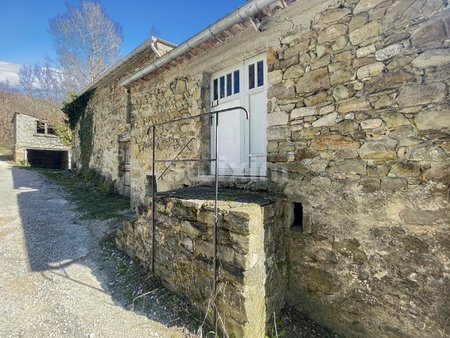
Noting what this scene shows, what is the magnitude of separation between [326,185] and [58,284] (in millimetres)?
3794

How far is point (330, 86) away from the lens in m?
2.72

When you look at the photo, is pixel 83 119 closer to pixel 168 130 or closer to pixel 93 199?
pixel 93 199

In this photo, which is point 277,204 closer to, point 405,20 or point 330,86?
point 330,86

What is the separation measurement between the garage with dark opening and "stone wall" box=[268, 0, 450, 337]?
23.6 m

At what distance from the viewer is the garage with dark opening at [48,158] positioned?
21219 millimetres

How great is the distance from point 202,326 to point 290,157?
222cm

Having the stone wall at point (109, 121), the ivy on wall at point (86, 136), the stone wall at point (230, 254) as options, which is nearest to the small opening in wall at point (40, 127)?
the ivy on wall at point (86, 136)

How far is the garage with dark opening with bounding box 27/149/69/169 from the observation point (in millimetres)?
21219

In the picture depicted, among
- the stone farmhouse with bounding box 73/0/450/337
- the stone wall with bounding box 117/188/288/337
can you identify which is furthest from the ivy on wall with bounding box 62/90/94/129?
the stone wall with bounding box 117/188/288/337

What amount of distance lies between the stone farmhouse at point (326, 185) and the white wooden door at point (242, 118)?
2 cm

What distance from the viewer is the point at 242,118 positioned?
3.88 metres

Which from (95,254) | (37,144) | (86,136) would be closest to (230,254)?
(95,254)

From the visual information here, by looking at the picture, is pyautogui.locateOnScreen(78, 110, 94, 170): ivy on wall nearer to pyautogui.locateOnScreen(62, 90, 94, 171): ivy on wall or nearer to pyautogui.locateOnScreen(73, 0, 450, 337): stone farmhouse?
pyautogui.locateOnScreen(62, 90, 94, 171): ivy on wall

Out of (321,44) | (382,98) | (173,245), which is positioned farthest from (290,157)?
(173,245)
